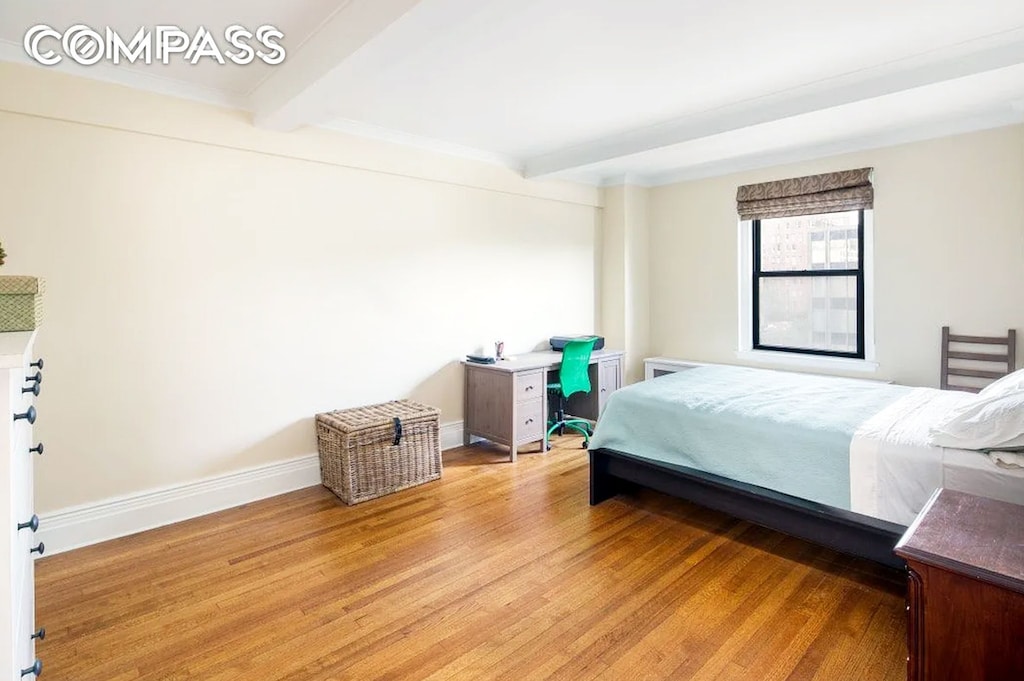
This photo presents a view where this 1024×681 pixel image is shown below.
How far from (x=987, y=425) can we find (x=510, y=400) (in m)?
2.74

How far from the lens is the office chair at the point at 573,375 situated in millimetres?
4348

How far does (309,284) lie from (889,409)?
135 inches

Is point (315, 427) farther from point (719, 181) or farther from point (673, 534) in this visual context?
point (719, 181)

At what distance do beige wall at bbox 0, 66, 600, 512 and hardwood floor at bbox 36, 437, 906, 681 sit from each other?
0.58m

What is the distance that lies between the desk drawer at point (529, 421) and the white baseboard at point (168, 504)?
1463 millimetres

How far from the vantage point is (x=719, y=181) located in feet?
16.4

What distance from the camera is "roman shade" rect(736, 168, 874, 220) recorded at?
4133 mm

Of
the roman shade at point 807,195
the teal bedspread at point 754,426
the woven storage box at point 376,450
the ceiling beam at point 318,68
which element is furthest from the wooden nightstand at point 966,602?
the roman shade at point 807,195

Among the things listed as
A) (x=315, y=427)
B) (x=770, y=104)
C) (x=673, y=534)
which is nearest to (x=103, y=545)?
(x=315, y=427)

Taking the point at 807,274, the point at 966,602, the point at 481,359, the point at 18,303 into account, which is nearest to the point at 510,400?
the point at 481,359

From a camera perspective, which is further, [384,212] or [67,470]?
[384,212]

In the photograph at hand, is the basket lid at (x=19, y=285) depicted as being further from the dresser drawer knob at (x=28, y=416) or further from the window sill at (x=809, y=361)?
the window sill at (x=809, y=361)

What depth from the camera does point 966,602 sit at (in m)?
1.39

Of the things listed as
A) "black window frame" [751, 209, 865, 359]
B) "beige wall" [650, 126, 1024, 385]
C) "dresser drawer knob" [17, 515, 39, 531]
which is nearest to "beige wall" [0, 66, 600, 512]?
"dresser drawer knob" [17, 515, 39, 531]
